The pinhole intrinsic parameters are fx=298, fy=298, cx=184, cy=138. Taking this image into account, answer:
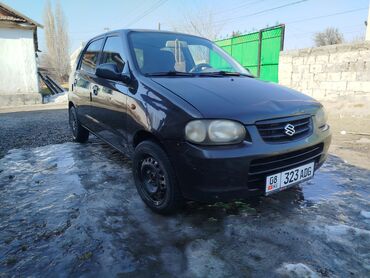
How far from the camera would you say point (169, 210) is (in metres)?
2.59

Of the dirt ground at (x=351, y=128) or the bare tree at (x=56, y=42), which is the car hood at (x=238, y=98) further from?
the bare tree at (x=56, y=42)

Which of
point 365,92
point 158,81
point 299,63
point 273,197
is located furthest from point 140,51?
point 299,63

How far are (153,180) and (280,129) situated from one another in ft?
3.95

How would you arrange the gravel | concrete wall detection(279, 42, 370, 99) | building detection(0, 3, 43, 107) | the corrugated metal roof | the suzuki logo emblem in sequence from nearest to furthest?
the suzuki logo emblem
the gravel
concrete wall detection(279, 42, 370, 99)
the corrugated metal roof
building detection(0, 3, 43, 107)

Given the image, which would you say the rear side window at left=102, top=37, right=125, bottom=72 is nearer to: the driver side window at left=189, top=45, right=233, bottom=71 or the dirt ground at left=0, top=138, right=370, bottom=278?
the driver side window at left=189, top=45, right=233, bottom=71

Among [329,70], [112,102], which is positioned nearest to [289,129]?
[112,102]

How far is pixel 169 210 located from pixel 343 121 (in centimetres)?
592

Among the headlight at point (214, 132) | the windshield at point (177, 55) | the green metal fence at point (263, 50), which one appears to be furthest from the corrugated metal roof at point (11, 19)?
the headlight at point (214, 132)

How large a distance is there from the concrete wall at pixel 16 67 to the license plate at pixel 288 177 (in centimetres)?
1295

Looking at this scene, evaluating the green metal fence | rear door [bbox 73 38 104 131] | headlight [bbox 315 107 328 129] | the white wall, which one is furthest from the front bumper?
the white wall

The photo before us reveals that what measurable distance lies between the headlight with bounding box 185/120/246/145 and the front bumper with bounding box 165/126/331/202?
0.05m

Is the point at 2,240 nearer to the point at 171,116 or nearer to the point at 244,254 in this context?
the point at 171,116

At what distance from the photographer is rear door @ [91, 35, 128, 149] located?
315 cm

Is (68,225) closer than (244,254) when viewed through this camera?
No
